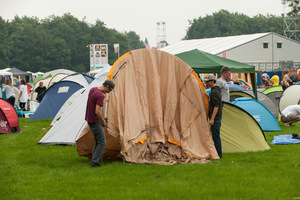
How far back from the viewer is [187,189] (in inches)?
301

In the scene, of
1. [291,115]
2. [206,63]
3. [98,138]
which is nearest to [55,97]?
[206,63]

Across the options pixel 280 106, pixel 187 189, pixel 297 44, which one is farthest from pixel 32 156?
pixel 297 44

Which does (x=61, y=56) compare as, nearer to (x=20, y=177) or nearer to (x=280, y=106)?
(x=280, y=106)

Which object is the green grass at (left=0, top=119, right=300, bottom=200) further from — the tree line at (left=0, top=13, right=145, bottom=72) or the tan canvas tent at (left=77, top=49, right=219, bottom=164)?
the tree line at (left=0, top=13, right=145, bottom=72)

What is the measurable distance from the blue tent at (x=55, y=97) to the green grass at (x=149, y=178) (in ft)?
27.6

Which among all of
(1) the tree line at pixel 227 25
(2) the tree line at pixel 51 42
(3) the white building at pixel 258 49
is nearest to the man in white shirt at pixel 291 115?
(3) the white building at pixel 258 49

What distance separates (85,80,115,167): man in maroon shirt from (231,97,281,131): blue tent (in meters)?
6.05

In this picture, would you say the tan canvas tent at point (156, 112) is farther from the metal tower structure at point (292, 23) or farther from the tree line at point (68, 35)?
the tree line at point (68, 35)

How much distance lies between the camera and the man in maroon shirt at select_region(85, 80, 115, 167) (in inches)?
368

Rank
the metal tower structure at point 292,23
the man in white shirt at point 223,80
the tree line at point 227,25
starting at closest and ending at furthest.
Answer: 1. the man in white shirt at point 223,80
2. the metal tower structure at point 292,23
3. the tree line at point 227,25

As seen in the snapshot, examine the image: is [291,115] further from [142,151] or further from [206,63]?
[142,151]

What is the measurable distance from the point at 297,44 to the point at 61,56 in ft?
207

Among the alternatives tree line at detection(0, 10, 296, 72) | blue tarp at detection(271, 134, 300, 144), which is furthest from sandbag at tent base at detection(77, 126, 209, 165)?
tree line at detection(0, 10, 296, 72)

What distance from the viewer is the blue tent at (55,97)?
19875 mm
